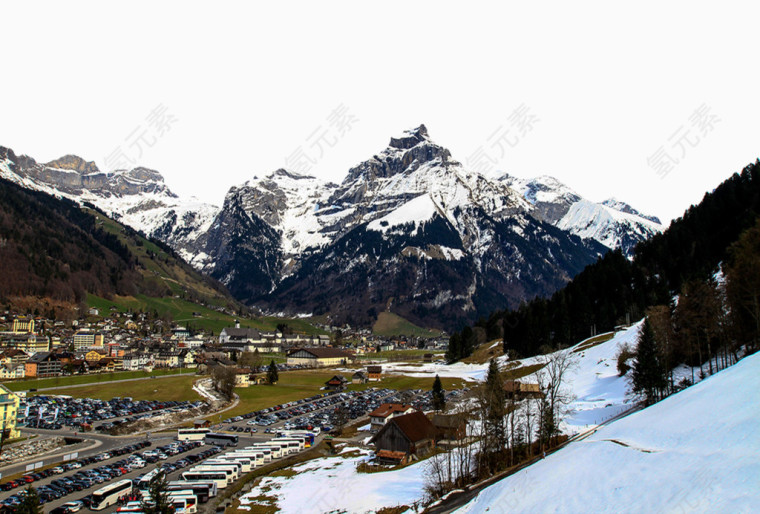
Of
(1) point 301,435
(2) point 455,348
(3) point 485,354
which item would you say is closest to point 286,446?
(1) point 301,435

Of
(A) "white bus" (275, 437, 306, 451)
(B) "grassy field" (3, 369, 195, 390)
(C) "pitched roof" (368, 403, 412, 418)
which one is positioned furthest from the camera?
(B) "grassy field" (3, 369, 195, 390)

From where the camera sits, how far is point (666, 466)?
20312 mm

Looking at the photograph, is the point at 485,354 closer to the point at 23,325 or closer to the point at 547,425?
the point at 547,425

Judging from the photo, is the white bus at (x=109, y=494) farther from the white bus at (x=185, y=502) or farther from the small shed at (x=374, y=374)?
the small shed at (x=374, y=374)

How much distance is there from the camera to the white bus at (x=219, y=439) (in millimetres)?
66938

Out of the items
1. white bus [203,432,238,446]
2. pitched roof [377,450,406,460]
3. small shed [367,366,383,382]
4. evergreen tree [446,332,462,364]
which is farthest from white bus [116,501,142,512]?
evergreen tree [446,332,462,364]

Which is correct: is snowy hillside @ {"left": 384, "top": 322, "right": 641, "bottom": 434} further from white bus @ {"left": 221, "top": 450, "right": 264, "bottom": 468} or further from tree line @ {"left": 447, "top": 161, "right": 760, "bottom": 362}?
white bus @ {"left": 221, "top": 450, "right": 264, "bottom": 468}

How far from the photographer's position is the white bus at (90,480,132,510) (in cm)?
4331

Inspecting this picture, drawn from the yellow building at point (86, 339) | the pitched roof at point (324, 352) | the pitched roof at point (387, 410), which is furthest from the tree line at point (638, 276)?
the yellow building at point (86, 339)

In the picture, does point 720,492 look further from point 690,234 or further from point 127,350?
point 127,350

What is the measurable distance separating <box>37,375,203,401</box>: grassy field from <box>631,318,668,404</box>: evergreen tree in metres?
83.3

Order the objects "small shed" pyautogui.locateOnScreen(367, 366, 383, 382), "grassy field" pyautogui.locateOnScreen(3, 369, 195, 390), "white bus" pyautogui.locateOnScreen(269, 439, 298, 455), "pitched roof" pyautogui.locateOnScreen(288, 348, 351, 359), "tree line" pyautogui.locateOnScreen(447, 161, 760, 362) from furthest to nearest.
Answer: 1. "pitched roof" pyautogui.locateOnScreen(288, 348, 351, 359)
2. "small shed" pyautogui.locateOnScreen(367, 366, 383, 382)
3. "grassy field" pyautogui.locateOnScreen(3, 369, 195, 390)
4. "tree line" pyautogui.locateOnScreen(447, 161, 760, 362)
5. "white bus" pyautogui.locateOnScreen(269, 439, 298, 455)

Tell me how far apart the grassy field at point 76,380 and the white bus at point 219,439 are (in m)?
60.6

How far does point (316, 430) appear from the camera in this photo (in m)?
75.9
